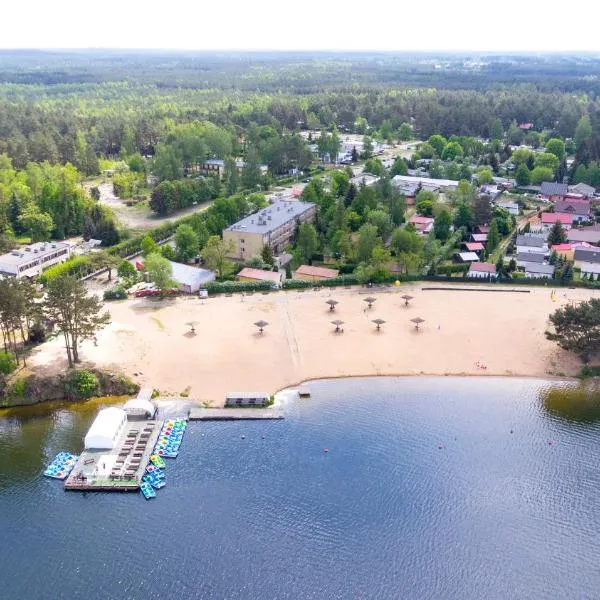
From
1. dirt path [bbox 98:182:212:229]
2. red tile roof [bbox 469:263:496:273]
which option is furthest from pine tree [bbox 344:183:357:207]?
red tile roof [bbox 469:263:496:273]

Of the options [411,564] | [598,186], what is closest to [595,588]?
[411,564]

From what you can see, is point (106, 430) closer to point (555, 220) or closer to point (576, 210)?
point (555, 220)

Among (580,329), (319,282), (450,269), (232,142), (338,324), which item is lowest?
(338,324)

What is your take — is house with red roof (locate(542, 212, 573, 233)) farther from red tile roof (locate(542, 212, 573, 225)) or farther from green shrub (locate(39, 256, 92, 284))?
green shrub (locate(39, 256, 92, 284))

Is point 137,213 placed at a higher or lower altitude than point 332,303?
lower

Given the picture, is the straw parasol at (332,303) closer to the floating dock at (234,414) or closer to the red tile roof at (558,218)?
the floating dock at (234,414)

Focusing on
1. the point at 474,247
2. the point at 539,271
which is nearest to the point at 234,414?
the point at 539,271

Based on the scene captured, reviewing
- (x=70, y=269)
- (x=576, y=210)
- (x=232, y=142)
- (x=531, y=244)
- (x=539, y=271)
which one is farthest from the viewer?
(x=232, y=142)
